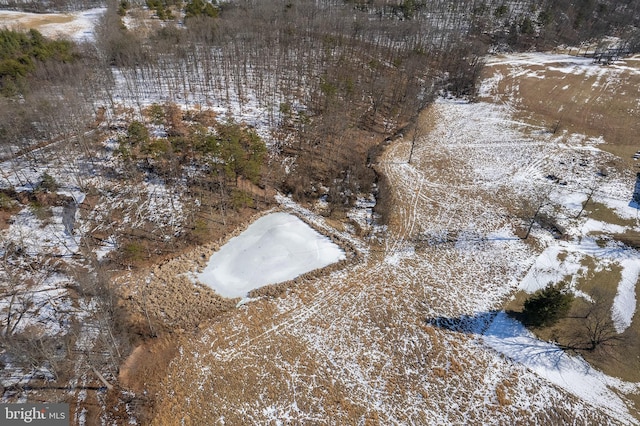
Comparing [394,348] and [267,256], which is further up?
[267,256]

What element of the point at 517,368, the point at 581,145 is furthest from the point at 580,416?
the point at 581,145

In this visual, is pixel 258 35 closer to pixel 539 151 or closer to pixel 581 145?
pixel 539 151

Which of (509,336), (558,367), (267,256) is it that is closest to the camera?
(558,367)

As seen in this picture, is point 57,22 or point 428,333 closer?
point 428,333

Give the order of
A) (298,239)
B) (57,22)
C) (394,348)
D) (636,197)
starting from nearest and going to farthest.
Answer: (394,348)
(298,239)
(636,197)
(57,22)

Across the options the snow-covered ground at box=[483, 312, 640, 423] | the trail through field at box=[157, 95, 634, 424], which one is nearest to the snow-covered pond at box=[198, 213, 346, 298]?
the trail through field at box=[157, 95, 634, 424]

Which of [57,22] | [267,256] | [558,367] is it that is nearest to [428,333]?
[558,367]

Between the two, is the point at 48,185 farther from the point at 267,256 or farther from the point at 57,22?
the point at 57,22

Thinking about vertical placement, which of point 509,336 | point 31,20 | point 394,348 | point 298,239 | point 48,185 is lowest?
point 394,348
